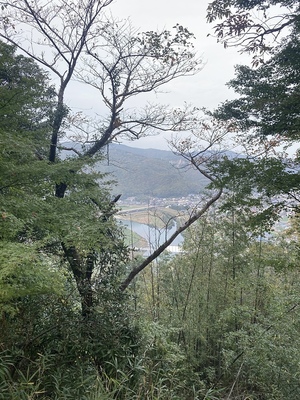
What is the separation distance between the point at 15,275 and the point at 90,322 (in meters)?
0.98

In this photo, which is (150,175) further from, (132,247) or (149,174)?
(132,247)

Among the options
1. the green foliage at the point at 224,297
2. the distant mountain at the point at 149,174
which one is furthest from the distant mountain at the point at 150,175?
the green foliage at the point at 224,297

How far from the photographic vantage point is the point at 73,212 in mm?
3531

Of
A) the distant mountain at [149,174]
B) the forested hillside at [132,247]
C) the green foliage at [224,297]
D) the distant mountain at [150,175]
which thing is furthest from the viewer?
the distant mountain at [150,175]

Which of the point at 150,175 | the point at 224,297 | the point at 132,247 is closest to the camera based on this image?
Answer: the point at 132,247

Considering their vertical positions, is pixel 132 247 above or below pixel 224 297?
above

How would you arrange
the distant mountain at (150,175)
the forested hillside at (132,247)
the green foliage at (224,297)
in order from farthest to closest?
the distant mountain at (150,175) → the green foliage at (224,297) → the forested hillside at (132,247)

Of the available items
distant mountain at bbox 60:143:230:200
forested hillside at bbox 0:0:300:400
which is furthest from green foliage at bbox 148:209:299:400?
distant mountain at bbox 60:143:230:200

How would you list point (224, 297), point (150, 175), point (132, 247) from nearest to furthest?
point (132, 247)
point (224, 297)
point (150, 175)

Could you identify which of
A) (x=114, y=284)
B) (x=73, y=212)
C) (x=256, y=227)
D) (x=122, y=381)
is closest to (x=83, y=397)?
(x=122, y=381)

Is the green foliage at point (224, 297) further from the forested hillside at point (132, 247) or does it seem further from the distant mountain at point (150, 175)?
the distant mountain at point (150, 175)

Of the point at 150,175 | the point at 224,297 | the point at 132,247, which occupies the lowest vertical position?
the point at 224,297

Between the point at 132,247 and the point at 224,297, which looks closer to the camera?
the point at 132,247

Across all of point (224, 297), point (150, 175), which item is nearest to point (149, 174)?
point (150, 175)
